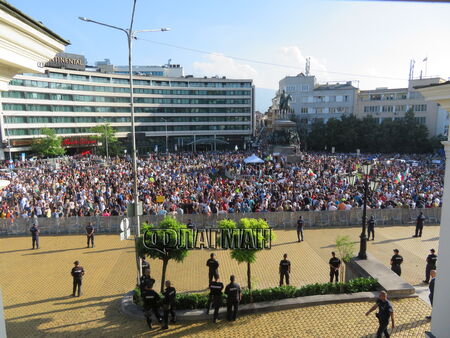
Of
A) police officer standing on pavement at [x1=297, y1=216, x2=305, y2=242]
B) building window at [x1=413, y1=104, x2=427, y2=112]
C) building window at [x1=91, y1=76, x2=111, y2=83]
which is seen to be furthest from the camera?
building window at [x1=91, y1=76, x2=111, y2=83]

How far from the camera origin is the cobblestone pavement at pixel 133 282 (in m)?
8.70

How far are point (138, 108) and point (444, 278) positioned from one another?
76543mm

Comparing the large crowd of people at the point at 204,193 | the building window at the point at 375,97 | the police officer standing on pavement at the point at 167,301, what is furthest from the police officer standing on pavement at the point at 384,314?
the building window at the point at 375,97

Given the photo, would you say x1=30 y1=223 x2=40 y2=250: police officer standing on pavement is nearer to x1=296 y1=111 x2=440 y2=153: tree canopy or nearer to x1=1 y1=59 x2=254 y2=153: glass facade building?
x1=1 y1=59 x2=254 y2=153: glass facade building

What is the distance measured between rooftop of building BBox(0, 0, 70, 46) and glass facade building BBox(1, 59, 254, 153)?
62109 millimetres

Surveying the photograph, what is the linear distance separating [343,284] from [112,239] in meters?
12.5

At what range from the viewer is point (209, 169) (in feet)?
119

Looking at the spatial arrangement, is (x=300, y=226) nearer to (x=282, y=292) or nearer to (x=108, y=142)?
(x=282, y=292)

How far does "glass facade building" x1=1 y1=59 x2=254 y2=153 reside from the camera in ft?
192

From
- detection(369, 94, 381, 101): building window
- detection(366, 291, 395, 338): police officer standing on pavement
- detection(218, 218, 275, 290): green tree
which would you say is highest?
detection(369, 94, 381, 101): building window

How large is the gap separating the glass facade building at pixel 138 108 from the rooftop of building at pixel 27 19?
6211cm

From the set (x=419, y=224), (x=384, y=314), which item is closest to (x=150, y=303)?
(x=384, y=314)

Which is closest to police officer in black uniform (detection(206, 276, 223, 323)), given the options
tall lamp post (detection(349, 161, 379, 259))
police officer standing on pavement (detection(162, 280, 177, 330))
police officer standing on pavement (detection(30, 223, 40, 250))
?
police officer standing on pavement (detection(162, 280, 177, 330))

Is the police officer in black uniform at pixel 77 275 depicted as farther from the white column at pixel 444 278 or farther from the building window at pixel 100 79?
the building window at pixel 100 79
